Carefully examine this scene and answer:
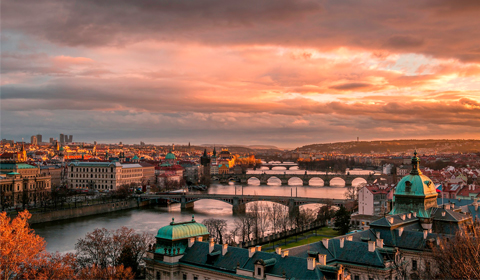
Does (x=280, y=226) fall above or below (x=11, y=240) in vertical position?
below

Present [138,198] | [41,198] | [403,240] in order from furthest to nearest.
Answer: [138,198] < [41,198] < [403,240]

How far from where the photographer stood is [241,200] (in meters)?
64.9

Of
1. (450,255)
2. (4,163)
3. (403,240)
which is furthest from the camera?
(4,163)

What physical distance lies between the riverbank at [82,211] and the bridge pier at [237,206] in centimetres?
1475

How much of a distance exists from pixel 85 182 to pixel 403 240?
76240 millimetres

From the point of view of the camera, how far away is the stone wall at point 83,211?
5125cm

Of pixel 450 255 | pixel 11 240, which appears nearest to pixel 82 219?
pixel 11 240

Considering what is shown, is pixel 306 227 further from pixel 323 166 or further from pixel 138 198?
pixel 323 166

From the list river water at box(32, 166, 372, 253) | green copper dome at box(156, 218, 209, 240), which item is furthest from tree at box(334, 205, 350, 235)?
green copper dome at box(156, 218, 209, 240)

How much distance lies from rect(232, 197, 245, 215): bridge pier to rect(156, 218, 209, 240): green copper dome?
121ft

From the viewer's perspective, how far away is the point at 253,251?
65.7 ft

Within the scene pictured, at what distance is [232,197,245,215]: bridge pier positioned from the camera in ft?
199

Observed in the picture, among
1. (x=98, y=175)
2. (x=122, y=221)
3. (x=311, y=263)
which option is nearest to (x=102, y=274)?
(x=311, y=263)

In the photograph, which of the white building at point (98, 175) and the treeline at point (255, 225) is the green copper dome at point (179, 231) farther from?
the white building at point (98, 175)
